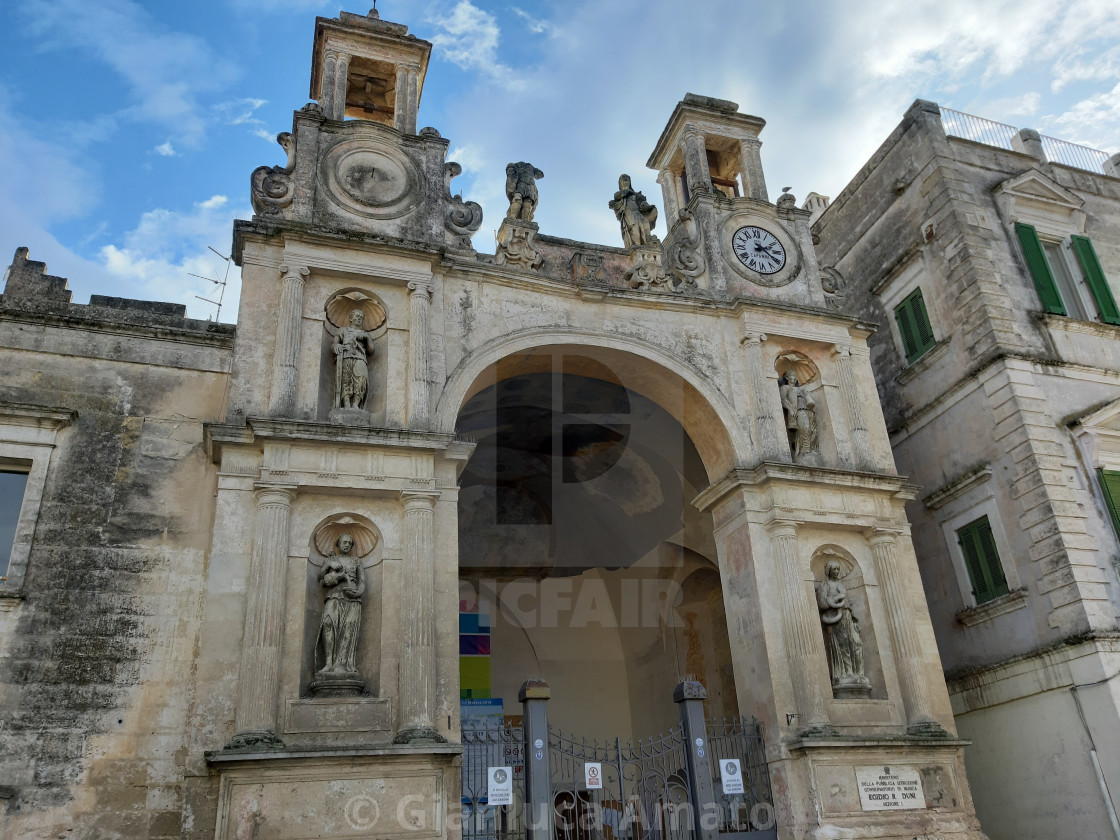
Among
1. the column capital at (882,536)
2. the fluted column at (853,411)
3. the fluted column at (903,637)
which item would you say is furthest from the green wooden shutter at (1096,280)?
the fluted column at (903,637)

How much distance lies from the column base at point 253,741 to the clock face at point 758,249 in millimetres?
10144

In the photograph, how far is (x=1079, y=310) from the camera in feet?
53.6

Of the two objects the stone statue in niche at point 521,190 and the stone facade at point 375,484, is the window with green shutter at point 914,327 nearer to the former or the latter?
the stone facade at point 375,484

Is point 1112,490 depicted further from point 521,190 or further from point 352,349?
point 352,349

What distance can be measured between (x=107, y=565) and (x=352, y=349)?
3.82 m

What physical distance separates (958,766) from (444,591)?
690 centimetres

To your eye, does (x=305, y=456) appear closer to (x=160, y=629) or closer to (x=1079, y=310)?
(x=160, y=629)

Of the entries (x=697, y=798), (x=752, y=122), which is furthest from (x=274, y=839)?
(x=752, y=122)

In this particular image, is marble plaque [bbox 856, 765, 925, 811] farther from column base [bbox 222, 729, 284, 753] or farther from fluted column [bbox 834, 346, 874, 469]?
column base [bbox 222, 729, 284, 753]

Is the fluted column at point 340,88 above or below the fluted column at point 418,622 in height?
above

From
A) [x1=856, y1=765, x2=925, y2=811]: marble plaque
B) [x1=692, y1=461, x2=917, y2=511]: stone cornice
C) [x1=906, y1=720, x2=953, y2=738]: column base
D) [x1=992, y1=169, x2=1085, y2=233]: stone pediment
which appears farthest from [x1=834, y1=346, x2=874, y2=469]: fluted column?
[x1=992, y1=169, x2=1085, y2=233]: stone pediment

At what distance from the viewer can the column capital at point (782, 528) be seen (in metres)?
12.8

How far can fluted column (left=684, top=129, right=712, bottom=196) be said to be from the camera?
15969 millimetres

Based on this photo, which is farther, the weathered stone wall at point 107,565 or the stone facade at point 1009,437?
the stone facade at point 1009,437
